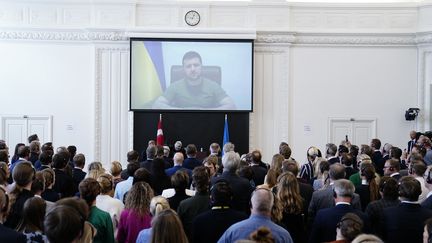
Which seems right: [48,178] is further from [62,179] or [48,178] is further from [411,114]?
[411,114]

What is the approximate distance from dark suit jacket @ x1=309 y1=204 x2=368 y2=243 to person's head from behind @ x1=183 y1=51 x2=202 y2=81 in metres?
10.7

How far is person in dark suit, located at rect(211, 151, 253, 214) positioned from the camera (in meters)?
6.57

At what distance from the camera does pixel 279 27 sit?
51.9ft

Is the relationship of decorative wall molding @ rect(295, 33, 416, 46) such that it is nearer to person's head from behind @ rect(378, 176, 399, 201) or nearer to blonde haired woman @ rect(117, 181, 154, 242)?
person's head from behind @ rect(378, 176, 399, 201)

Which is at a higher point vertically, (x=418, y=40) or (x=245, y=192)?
(x=418, y=40)

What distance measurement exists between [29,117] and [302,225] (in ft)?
38.1

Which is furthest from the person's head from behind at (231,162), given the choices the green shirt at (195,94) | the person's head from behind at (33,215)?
the green shirt at (195,94)

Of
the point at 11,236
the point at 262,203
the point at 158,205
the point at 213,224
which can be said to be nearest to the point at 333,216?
the point at 262,203

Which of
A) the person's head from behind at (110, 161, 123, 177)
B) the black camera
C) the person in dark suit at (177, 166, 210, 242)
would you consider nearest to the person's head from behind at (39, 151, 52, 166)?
the person's head from behind at (110, 161, 123, 177)

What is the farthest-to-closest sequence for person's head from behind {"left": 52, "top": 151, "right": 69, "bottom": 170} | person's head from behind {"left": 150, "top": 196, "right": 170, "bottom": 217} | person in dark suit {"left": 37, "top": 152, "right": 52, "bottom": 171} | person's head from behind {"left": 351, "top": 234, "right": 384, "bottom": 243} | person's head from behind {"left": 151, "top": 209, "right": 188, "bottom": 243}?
1. person in dark suit {"left": 37, "top": 152, "right": 52, "bottom": 171}
2. person's head from behind {"left": 52, "top": 151, "right": 69, "bottom": 170}
3. person's head from behind {"left": 150, "top": 196, "right": 170, "bottom": 217}
4. person's head from behind {"left": 151, "top": 209, "right": 188, "bottom": 243}
5. person's head from behind {"left": 351, "top": 234, "right": 384, "bottom": 243}

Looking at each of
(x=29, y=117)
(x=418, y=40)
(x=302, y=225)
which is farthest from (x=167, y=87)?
(x=302, y=225)

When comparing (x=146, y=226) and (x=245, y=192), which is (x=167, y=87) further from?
(x=146, y=226)

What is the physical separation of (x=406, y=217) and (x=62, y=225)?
10.5 feet

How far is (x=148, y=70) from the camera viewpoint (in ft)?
50.3
